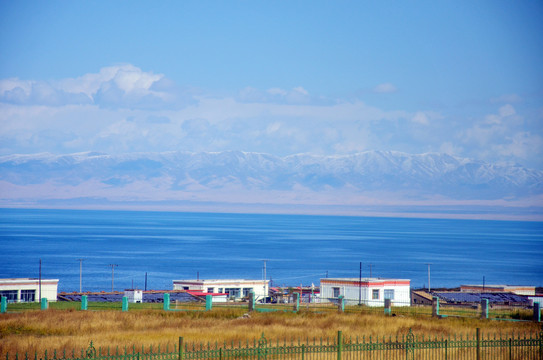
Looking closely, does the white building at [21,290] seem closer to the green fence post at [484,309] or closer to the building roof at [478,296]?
the building roof at [478,296]

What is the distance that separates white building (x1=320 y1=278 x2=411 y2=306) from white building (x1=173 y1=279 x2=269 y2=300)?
13.2 m

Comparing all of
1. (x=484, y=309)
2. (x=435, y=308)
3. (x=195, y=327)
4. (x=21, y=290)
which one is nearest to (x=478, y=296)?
(x=435, y=308)

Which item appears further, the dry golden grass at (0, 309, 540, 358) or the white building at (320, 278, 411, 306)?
the white building at (320, 278, 411, 306)

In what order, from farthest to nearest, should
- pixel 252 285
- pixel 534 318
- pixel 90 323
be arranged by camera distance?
1. pixel 252 285
2. pixel 534 318
3. pixel 90 323

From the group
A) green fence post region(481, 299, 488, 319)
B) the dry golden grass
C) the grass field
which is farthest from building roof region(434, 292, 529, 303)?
the dry golden grass

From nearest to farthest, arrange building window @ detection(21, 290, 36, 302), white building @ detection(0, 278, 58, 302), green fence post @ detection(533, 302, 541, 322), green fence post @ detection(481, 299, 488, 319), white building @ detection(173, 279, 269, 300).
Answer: green fence post @ detection(533, 302, 541, 322) → green fence post @ detection(481, 299, 488, 319) → white building @ detection(0, 278, 58, 302) → building window @ detection(21, 290, 36, 302) → white building @ detection(173, 279, 269, 300)

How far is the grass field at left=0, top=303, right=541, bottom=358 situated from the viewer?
83.9 feet

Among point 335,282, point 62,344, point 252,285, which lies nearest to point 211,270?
point 252,285

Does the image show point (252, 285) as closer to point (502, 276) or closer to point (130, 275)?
point (130, 275)

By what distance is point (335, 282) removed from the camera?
6988 cm

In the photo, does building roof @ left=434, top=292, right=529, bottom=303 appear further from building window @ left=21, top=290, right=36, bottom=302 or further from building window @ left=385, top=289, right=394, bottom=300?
building window @ left=21, top=290, right=36, bottom=302

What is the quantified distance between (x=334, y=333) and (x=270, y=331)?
2345 mm

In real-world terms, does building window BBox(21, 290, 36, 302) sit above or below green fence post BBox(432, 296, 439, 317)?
below

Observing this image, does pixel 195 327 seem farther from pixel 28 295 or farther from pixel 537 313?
pixel 28 295
